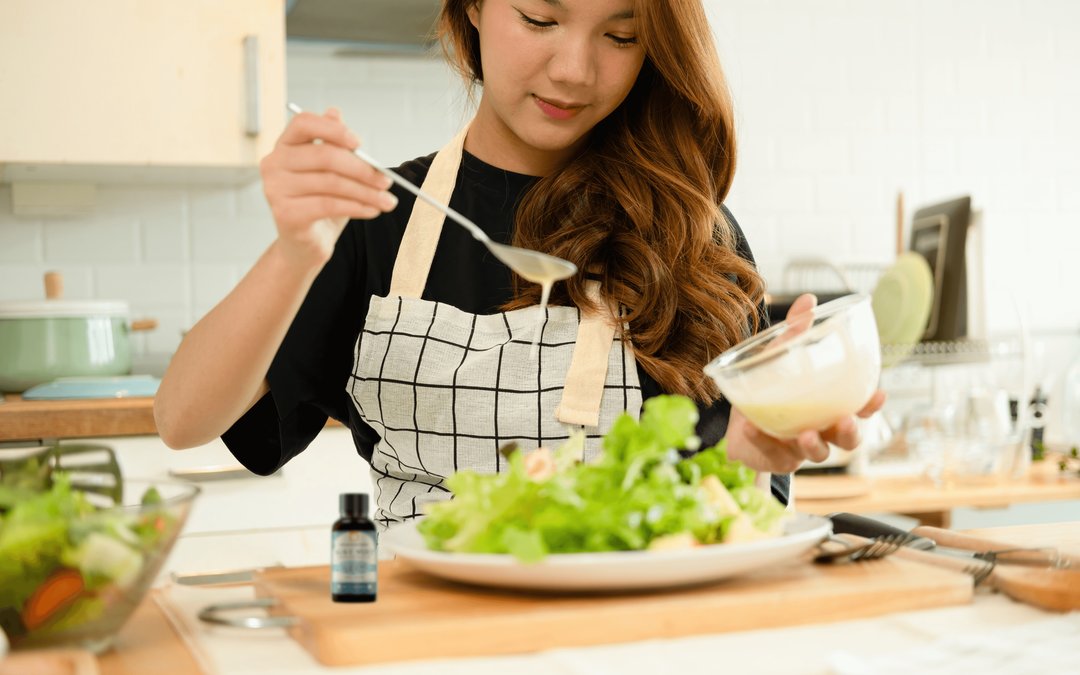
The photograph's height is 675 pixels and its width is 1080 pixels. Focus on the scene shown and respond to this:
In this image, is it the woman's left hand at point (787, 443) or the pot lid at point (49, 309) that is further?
the pot lid at point (49, 309)

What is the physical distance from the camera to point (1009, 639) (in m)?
0.73

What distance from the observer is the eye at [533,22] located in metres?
1.36

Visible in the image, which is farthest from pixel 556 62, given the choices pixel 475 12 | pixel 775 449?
pixel 775 449

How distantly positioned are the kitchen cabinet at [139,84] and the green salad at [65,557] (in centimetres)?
175

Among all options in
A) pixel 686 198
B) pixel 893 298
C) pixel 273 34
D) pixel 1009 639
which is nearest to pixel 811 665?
pixel 1009 639

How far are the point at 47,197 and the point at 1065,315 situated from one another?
2.95 m

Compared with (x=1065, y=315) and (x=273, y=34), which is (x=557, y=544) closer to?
(x=273, y=34)

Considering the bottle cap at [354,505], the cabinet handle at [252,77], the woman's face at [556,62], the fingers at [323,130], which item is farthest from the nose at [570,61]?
the cabinet handle at [252,77]

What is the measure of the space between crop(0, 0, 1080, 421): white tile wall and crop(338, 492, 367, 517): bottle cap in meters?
1.98

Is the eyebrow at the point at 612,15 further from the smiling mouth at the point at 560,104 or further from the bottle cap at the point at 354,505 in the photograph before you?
the bottle cap at the point at 354,505

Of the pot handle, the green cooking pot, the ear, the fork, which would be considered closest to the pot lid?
the green cooking pot

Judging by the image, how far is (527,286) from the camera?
4.78ft

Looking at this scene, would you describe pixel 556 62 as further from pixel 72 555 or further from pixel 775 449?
pixel 72 555

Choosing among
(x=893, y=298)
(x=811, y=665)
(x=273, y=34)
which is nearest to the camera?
(x=811, y=665)
